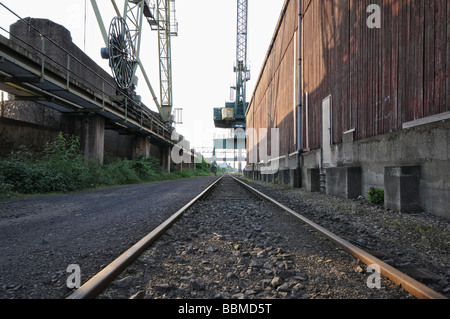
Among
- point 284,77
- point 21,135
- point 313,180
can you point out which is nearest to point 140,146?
point 21,135

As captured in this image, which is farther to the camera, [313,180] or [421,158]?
[313,180]

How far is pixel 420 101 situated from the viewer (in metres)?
4.31

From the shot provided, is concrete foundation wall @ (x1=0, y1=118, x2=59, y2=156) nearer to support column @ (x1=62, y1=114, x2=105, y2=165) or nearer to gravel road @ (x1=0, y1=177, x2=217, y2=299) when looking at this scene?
support column @ (x1=62, y1=114, x2=105, y2=165)

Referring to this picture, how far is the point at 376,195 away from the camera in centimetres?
527

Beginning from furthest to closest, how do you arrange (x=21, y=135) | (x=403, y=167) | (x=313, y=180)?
(x=21, y=135)
(x=313, y=180)
(x=403, y=167)

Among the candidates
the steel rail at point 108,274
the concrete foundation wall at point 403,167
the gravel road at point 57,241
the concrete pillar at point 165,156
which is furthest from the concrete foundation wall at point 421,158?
the concrete pillar at point 165,156

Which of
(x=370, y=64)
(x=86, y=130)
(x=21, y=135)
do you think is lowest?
(x=21, y=135)

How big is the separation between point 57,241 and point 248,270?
7.69 ft

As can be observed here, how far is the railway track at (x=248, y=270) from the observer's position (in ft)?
5.66

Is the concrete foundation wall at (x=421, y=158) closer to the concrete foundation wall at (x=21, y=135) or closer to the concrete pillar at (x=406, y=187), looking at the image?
the concrete pillar at (x=406, y=187)

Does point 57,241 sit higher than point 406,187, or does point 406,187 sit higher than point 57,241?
point 406,187

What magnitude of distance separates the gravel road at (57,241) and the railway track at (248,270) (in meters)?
0.31

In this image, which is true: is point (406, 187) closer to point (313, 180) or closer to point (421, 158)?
point (421, 158)
